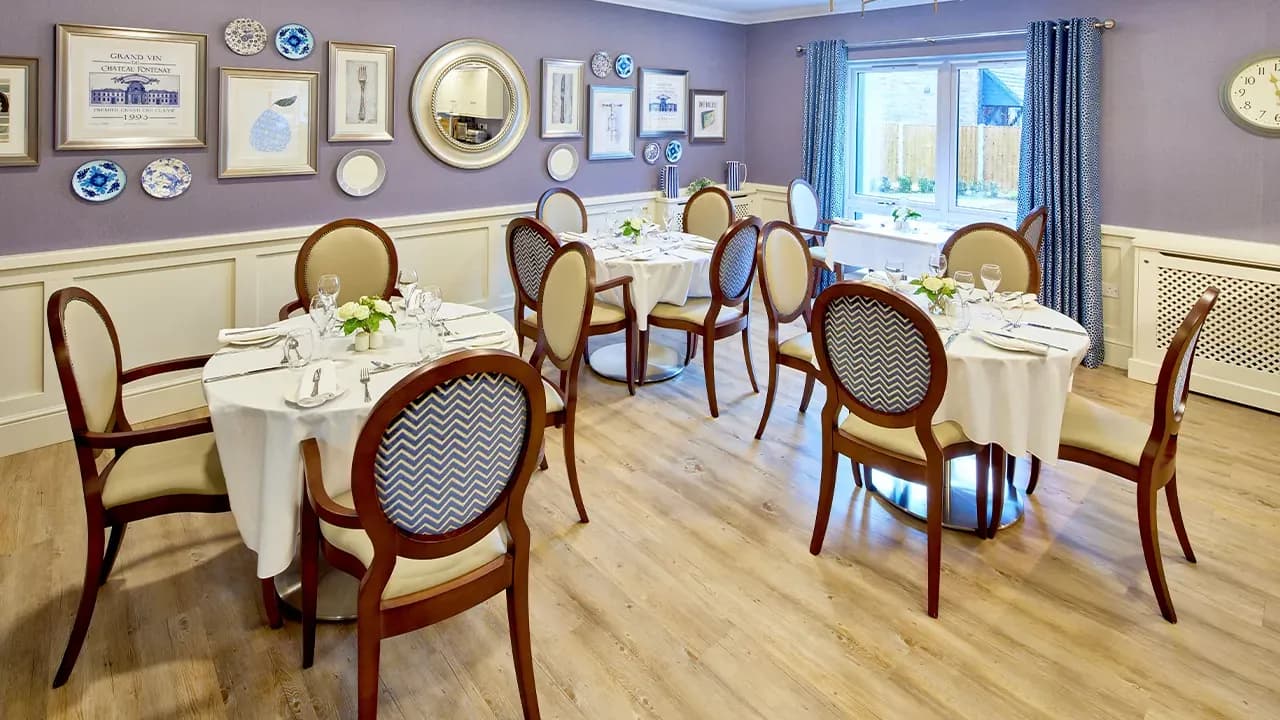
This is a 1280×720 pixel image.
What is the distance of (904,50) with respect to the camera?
5840 mm

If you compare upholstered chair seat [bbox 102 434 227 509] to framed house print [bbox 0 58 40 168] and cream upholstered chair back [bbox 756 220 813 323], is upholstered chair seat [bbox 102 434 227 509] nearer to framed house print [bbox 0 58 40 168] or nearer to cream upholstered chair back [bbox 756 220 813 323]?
framed house print [bbox 0 58 40 168]

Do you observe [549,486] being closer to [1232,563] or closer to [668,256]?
[668,256]

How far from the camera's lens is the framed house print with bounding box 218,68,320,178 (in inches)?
154

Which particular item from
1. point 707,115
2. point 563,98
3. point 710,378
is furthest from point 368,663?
point 707,115

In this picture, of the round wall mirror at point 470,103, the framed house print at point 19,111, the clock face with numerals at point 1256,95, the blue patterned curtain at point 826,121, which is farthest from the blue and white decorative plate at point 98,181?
the clock face with numerals at point 1256,95

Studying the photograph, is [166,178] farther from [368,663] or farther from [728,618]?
[728,618]

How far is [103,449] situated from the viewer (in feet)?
7.04

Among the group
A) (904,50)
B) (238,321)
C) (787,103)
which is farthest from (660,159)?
(238,321)

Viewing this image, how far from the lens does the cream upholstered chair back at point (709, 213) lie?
5292 millimetres

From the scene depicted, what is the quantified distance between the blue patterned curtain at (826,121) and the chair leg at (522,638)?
15.8ft

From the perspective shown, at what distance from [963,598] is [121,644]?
252 cm

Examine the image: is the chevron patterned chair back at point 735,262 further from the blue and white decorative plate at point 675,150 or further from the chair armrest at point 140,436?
the blue and white decorative plate at point 675,150

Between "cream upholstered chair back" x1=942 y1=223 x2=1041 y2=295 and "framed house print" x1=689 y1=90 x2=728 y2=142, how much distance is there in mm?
3443

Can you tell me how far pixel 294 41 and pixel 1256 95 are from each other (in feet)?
16.6
